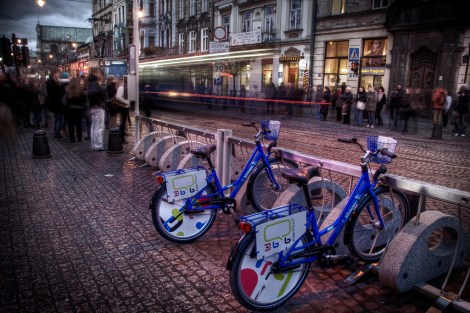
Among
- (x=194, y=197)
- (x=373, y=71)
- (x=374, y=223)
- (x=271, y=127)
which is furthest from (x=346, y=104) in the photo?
(x=194, y=197)

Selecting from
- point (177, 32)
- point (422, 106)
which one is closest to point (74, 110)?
point (422, 106)

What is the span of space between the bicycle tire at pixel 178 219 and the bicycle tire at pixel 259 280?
1610 millimetres

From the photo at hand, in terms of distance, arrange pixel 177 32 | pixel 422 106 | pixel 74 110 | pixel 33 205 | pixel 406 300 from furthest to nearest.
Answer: pixel 177 32, pixel 422 106, pixel 74 110, pixel 33 205, pixel 406 300

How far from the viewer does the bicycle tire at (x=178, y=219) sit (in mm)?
4360

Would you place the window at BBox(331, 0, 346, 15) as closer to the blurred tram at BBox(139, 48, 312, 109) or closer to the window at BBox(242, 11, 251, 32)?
the blurred tram at BBox(139, 48, 312, 109)

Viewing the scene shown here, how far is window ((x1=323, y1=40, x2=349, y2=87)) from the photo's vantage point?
2516 centimetres

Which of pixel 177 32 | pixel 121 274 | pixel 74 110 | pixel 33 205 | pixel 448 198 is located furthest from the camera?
pixel 177 32

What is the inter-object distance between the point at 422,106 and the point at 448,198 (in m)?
19.5

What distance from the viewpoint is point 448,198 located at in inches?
119

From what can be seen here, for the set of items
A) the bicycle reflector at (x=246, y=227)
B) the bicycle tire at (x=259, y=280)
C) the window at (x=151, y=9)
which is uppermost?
the window at (x=151, y=9)

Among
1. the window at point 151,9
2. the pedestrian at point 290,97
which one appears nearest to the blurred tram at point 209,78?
the pedestrian at point 290,97

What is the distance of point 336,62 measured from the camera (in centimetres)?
2569

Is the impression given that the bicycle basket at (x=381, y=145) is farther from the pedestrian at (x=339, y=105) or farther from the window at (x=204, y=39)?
the window at (x=204, y=39)

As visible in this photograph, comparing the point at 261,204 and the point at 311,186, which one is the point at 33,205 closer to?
the point at 261,204
